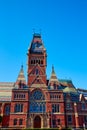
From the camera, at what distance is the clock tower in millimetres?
→ 68950

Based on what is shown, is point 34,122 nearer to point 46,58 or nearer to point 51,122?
point 51,122

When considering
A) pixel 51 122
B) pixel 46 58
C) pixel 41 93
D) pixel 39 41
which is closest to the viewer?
pixel 51 122

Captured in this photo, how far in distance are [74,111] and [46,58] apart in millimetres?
23290

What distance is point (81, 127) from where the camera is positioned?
213ft

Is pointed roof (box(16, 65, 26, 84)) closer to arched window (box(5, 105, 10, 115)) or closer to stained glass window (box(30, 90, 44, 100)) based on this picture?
stained glass window (box(30, 90, 44, 100))

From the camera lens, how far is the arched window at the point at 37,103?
211ft

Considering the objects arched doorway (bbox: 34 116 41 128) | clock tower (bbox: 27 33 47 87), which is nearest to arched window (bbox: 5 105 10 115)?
arched doorway (bbox: 34 116 41 128)

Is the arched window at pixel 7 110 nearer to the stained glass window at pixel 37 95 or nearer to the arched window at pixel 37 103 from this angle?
the arched window at pixel 37 103

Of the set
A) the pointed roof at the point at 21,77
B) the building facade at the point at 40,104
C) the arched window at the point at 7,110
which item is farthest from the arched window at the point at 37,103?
the arched window at the point at 7,110

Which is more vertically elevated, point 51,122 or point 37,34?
point 37,34

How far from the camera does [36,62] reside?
73750 millimetres

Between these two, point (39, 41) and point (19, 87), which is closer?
point (19, 87)

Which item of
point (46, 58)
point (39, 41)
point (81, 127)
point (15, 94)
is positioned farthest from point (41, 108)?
point (39, 41)

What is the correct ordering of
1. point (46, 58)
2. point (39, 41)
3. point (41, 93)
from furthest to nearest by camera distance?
point (39, 41) < point (46, 58) < point (41, 93)
